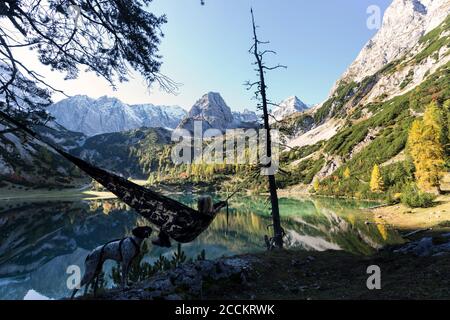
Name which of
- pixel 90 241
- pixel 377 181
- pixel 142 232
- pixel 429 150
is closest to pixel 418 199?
pixel 429 150

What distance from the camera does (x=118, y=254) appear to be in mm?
6656

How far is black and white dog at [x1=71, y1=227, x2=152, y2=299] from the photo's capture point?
6.56m

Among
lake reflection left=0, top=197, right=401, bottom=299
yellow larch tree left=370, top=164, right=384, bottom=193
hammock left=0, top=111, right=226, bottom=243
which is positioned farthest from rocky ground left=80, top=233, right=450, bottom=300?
yellow larch tree left=370, top=164, right=384, bottom=193

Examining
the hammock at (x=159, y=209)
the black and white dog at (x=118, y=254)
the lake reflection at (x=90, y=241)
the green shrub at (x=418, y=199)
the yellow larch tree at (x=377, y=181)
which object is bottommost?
the lake reflection at (x=90, y=241)

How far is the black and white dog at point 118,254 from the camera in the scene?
6.56 metres

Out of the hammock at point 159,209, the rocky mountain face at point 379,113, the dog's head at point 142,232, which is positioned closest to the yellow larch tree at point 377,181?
the rocky mountain face at point 379,113

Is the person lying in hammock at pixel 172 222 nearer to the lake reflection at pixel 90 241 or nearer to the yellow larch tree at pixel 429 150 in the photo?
the lake reflection at pixel 90 241

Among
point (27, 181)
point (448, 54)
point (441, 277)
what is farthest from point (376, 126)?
point (27, 181)

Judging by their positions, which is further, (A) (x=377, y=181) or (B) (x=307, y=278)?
(A) (x=377, y=181)

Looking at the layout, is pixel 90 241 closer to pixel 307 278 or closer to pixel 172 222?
pixel 307 278

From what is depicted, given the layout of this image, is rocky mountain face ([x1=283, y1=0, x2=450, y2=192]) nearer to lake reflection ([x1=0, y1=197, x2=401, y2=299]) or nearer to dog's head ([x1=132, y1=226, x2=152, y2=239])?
lake reflection ([x1=0, y1=197, x2=401, y2=299])

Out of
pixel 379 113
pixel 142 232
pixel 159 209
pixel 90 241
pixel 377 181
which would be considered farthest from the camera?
pixel 379 113

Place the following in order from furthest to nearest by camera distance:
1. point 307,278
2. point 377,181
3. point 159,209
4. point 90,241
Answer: point 377,181 → point 90,241 → point 307,278 → point 159,209

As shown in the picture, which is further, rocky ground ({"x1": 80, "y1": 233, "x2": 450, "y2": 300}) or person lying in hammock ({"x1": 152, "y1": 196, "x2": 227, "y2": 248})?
rocky ground ({"x1": 80, "y1": 233, "x2": 450, "y2": 300})
